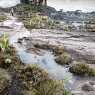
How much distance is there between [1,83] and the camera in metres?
13.8

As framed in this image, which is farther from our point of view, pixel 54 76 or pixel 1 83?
pixel 54 76

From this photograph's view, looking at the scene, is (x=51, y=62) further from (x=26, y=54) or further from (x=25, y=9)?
(x=25, y=9)

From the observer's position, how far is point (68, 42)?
24609 mm

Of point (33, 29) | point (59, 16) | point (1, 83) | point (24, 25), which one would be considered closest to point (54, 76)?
point (1, 83)

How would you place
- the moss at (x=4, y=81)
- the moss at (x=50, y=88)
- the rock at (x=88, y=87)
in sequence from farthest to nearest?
the rock at (x=88, y=87), the moss at (x=4, y=81), the moss at (x=50, y=88)

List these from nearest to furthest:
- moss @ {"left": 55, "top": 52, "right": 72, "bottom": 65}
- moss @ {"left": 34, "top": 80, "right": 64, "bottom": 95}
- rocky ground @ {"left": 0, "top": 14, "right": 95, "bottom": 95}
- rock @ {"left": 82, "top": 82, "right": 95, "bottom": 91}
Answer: moss @ {"left": 34, "top": 80, "right": 64, "bottom": 95} → rock @ {"left": 82, "top": 82, "right": 95, "bottom": 91} → rocky ground @ {"left": 0, "top": 14, "right": 95, "bottom": 95} → moss @ {"left": 55, "top": 52, "right": 72, "bottom": 65}

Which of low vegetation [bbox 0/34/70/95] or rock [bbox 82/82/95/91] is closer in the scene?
low vegetation [bbox 0/34/70/95]

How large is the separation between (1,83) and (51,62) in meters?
6.04

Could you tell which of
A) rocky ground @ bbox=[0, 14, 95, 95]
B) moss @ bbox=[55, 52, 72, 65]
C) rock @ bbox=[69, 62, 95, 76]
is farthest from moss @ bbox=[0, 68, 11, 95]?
moss @ bbox=[55, 52, 72, 65]

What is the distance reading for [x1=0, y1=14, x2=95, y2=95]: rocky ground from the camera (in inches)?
603

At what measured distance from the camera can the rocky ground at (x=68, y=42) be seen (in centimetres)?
1532

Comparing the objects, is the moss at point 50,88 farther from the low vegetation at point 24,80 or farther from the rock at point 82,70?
the rock at point 82,70

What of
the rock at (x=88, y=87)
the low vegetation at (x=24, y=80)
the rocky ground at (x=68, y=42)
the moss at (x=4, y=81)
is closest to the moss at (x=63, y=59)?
the rocky ground at (x=68, y=42)

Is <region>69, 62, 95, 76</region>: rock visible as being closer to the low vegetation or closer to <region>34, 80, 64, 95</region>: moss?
the low vegetation
